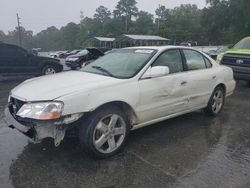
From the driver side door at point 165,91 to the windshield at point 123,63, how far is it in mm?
208

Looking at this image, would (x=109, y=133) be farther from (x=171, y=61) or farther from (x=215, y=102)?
(x=215, y=102)

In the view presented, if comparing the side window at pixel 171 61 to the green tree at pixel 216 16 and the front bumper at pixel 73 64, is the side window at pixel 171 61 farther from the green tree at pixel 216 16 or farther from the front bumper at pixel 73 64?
the green tree at pixel 216 16

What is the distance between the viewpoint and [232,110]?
6.25m

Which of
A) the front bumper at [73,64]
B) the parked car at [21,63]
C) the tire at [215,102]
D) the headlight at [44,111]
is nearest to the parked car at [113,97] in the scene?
the headlight at [44,111]

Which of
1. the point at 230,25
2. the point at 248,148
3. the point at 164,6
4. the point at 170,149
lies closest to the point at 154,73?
the point at 170,149

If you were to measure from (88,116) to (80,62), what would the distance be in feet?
44.2

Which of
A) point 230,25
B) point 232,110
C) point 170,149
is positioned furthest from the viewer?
point 230,25

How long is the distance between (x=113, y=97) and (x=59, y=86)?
0.74 m

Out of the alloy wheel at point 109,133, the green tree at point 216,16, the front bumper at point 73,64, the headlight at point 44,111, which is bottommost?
the front bumper at point 73,64

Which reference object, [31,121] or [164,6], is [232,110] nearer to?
[31,121]

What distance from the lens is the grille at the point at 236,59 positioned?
887 cm

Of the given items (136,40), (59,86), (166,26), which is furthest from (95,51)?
(166,26)

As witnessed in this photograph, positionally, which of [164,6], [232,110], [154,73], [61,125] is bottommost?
[232,110]

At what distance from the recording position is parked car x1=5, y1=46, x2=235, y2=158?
3.27 meters
